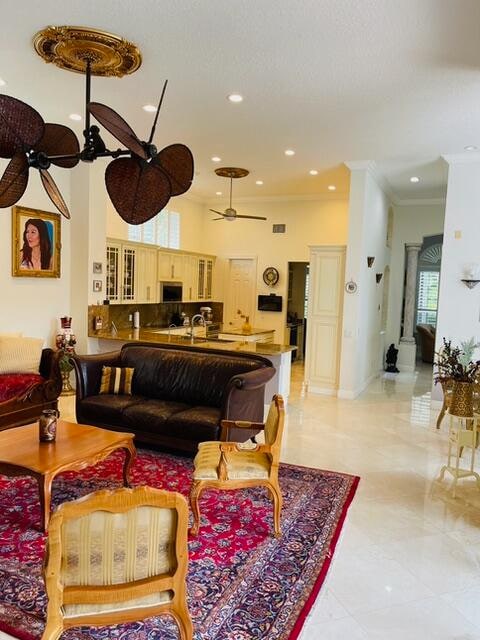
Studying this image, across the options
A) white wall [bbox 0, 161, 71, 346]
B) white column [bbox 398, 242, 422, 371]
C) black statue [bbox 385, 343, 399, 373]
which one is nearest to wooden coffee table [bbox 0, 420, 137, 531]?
white wall [bbox 0, 161, 71, 346]

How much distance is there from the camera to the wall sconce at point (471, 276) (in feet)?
20.1

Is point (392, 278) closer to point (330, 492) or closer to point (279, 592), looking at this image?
point (330, 492)

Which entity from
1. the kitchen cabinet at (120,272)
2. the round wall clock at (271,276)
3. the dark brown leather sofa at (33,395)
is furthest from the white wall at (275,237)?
the dark brown leather sofa at (33,395)

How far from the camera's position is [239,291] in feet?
32.8

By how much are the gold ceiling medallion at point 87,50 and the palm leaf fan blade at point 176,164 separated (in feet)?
4.43

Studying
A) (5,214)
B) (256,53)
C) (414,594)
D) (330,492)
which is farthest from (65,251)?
(414,594)

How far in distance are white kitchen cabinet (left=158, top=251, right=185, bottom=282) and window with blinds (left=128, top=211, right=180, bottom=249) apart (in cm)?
35

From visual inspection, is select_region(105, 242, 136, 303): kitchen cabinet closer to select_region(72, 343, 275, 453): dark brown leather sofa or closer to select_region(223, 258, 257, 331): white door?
select_region(72, 343, 275, 453): dark brown leather sofa

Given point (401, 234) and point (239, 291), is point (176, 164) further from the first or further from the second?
point (401, 234)

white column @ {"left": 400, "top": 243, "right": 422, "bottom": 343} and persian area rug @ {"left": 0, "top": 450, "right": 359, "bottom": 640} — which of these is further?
white column @ {"left": 400, "top": 243, "right": 422, "bottom": 343}

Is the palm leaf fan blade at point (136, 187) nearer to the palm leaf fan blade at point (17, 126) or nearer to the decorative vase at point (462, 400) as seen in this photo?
the palm leaf fan blade at point (17, 126)

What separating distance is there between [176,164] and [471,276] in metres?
4.79

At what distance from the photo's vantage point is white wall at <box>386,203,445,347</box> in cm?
916

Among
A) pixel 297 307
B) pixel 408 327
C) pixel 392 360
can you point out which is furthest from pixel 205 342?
pixel 408 327
